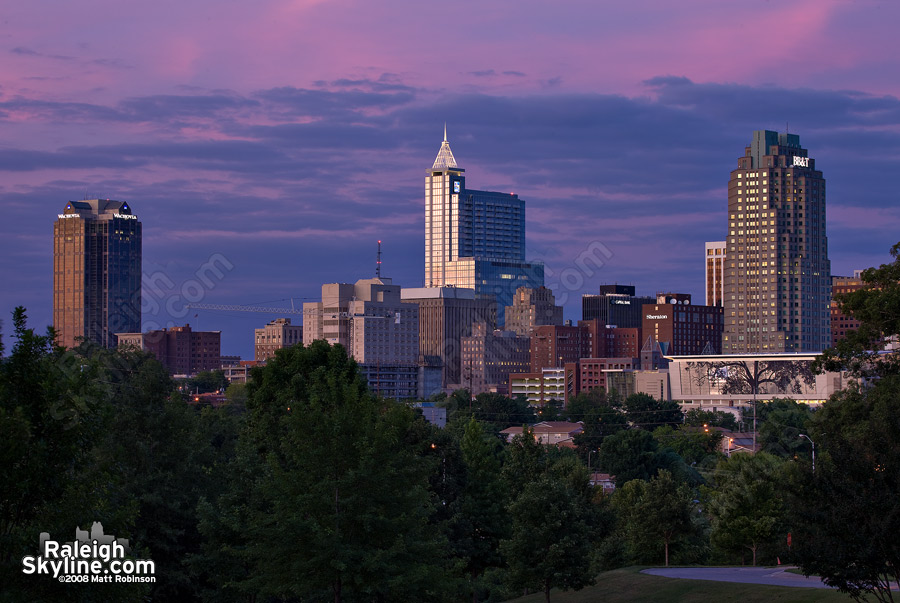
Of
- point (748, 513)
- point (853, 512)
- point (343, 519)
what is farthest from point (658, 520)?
point (853, 512)

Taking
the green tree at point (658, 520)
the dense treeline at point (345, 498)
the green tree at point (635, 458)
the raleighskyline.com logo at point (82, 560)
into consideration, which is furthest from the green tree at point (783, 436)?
the raleighskyline.com logo at point (82, 560)

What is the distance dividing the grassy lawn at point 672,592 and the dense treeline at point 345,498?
1.59 meters

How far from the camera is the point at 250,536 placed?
43594mm

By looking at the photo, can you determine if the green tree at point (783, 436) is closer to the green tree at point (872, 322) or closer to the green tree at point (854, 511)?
the green tree at point (872, 322)

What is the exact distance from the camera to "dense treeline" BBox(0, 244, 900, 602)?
2423 centimetres

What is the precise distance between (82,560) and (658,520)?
5626 cm

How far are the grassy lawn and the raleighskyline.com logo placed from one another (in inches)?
1104

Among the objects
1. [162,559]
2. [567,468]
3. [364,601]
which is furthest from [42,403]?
[567,468]

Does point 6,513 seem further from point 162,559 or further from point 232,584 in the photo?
point 162,559

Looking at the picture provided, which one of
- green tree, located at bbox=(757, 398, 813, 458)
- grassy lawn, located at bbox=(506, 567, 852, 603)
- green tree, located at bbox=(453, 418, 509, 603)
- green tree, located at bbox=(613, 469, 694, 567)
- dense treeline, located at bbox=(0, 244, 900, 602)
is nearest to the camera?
dense treeline, located at bbox=(0, 244, 900, 602)

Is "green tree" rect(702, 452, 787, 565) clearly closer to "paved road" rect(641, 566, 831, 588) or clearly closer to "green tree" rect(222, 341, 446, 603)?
"paved road" rect(641, 566, 831, 588)

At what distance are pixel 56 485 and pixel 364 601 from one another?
1900 centimetres

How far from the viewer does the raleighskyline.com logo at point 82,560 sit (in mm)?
23375

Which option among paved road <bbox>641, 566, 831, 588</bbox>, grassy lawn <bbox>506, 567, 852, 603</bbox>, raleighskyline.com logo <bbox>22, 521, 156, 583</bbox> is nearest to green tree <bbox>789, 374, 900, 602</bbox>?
grassy lawn <bbox>506, 567, 852, 603</bbox>
